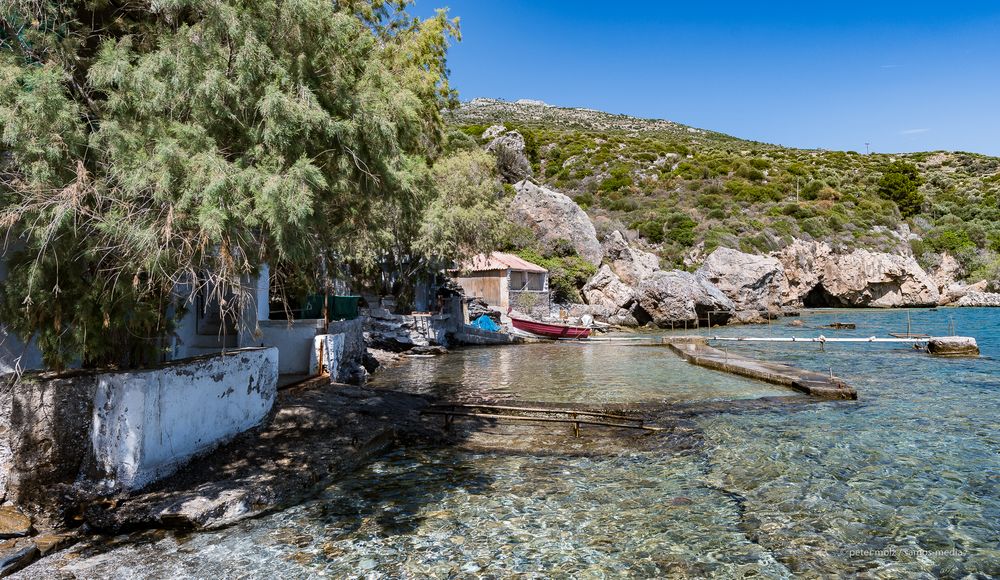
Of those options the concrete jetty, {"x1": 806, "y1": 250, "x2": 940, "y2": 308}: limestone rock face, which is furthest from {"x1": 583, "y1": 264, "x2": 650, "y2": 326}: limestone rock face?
{"x1": 806, "y1": 250, "x2": 940, "y2": 308}: limestone rock face

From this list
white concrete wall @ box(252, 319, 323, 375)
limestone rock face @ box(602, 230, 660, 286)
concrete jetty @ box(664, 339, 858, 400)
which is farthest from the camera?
limestone rock face @ box(602, 230, 660, 286)

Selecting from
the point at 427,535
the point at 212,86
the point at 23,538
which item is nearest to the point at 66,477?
the point at 23,538

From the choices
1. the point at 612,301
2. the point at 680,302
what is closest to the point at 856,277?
the point at 680,302

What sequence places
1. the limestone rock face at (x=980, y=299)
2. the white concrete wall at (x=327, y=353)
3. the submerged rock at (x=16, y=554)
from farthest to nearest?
the limestone rock face at (x=980, y=299) < the white concrete wall at (x=327, y=353) < the submerged rock at (x=16, y=554)

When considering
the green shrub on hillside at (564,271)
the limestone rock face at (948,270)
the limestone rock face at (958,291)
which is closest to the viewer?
the green shrub on hillside at (564,271)

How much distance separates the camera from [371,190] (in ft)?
24.4

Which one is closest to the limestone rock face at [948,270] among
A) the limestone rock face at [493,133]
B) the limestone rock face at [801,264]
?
the limestone rock face at [801,264]

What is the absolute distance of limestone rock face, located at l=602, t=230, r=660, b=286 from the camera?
149 feet

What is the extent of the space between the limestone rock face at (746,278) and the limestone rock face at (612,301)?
7255 millimetres

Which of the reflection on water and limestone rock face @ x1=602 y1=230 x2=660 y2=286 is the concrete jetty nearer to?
the reflection on water

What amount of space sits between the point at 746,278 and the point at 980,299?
2442 centimetres

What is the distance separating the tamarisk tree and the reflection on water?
8033 mm

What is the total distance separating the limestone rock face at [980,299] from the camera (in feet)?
160

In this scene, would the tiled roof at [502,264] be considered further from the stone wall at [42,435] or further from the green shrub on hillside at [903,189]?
the green shrub on hillside at [903,189]
